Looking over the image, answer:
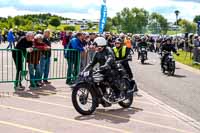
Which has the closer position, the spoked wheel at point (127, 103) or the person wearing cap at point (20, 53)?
the spoked wheel at point (127, 103)

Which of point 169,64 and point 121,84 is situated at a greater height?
point 169,64

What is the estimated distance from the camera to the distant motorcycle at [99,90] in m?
10.4

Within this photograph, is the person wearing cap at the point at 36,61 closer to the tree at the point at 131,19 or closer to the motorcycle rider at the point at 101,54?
the motorcycle rider at the point at 101,54

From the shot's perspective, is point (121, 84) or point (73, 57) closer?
point (121, 84)

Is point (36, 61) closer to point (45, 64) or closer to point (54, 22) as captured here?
point (45, 64)

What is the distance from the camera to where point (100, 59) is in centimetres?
1097

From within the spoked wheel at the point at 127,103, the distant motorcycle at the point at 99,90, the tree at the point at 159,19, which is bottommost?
the spoked wheel at the point at 127,103

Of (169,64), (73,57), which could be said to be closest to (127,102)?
(73,57)

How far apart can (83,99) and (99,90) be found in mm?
427

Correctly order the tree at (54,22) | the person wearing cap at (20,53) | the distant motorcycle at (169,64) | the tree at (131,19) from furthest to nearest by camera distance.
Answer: the tree at (54,22) < the tree at (131,19) < the distant motorcycle at (169,64) < the person wearing cap at (20,53)

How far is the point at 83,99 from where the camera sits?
34.2 feet

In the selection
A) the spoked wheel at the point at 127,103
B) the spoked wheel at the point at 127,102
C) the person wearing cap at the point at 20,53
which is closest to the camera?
the spoked wheel at the point at 127,102

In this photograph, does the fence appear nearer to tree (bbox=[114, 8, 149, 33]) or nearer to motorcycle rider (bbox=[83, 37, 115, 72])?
motorcycle rider (bbox=[83, 37, 115, 72])

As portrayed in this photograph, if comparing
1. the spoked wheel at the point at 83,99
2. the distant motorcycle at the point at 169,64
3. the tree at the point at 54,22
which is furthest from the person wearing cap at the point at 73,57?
the tree at the point at 54,22
